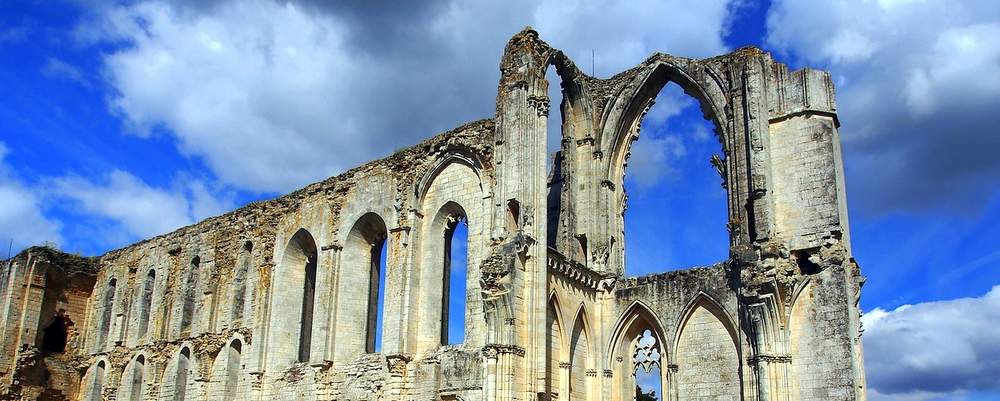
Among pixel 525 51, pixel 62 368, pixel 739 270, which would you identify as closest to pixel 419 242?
pixel 525 51

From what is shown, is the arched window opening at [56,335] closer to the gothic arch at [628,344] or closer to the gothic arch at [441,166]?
the gothic arch at [441,166]

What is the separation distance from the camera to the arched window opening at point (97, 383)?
2609 cm

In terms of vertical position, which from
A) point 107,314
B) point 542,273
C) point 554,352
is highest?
point 107,314

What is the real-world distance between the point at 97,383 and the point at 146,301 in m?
2.82

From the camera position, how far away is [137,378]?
24.8 meters

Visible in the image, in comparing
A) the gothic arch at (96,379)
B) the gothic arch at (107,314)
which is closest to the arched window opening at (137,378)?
the gothic arch at (96,379)

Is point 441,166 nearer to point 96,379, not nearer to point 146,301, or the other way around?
point 146,301

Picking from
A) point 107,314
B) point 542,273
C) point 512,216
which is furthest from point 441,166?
point 107,314

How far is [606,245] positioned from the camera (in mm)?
18812

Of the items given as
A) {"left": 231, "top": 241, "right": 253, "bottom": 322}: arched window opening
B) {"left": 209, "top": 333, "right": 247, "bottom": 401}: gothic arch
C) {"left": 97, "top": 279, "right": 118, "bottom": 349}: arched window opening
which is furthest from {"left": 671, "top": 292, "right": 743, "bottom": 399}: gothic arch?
{"left": 97, "top": 279, "right": 118, "bottom": 349}: arched window opening

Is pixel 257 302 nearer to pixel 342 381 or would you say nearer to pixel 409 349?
pixel 342 381

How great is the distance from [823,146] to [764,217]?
65.5 inches

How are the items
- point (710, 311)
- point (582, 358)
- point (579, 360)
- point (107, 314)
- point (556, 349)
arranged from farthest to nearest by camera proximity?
point (107, 314)
point (582, 358)
point (579, 360)
point (556, 349)
point (710, 311)

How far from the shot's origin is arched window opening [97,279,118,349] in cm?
2706
